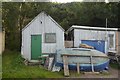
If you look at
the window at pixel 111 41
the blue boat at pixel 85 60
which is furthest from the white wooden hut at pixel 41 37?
the window at pixel 111 41

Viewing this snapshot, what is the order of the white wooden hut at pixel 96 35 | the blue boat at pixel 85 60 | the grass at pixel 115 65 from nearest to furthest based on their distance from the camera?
the blue boat at pixel 85 60
the grass at pixel 115 65
the white wooden hut at pixel 96 35

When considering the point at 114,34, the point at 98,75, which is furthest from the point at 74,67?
the point at 114,34

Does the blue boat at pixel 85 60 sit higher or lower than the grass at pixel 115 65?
higher

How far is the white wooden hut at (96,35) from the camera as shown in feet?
63.0

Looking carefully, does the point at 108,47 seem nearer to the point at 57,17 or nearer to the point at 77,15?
the point at 77,15

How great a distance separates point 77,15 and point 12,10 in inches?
261

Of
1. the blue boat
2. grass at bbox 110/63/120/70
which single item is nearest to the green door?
the blue boat

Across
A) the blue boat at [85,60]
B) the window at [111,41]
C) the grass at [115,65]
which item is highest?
the window at [111,41]

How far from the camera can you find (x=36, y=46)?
18594 mm

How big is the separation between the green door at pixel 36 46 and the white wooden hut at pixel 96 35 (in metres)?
2.78

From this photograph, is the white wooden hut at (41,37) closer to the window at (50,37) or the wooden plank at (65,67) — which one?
the window at (50,37)

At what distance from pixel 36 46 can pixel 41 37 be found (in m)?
0.78

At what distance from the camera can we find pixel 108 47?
64.4 feet

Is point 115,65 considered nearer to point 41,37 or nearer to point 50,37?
point 50,37
